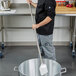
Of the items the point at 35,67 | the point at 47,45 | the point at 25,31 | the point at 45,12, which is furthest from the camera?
the point at 25,31

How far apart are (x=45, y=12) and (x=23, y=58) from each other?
1076mm

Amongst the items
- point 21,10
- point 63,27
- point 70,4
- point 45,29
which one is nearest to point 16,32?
point 21,10

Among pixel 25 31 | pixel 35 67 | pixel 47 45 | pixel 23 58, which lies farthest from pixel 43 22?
pixel 25 31

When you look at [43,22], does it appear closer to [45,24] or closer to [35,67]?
[45,24]

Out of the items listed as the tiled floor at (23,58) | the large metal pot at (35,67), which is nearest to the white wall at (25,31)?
the tiled floor at (23,58)

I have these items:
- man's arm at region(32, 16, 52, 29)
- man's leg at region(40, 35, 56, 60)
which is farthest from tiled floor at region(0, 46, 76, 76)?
man's arm at region(32, 16, 52, 29)

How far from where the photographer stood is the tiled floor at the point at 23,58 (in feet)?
9.20

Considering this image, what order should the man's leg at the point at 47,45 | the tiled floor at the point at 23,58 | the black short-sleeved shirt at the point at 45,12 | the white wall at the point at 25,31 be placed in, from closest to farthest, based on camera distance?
1. the black short-sleeved shirt at the point at 45,12
2. the man's leg at the point at 47,45
3. the tiled floor at the point at 23,58
4. the white wall at the point at 25,31

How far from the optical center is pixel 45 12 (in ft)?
7.64

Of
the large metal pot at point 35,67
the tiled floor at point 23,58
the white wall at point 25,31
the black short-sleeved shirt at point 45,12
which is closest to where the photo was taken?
the large metal pot at point 35,67

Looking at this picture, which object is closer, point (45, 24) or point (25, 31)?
point (45, 24)

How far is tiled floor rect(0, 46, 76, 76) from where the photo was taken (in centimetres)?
280

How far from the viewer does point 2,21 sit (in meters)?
3.58

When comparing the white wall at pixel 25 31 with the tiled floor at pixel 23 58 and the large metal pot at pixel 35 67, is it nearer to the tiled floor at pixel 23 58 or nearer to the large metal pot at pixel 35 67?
the tiled floor at pixel 23 58
